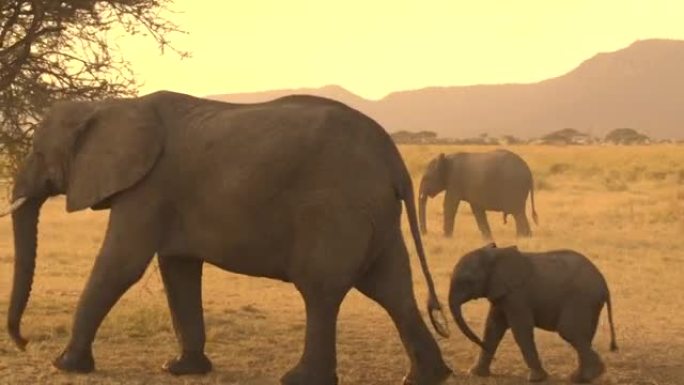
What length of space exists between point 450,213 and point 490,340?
43.1 ft

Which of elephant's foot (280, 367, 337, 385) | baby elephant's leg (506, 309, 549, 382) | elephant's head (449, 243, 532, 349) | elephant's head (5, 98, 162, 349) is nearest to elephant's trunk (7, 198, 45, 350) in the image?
elephant's head (5, 98, 162, 349)

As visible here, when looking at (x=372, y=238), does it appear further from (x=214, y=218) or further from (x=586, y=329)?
(x=586, y=329)

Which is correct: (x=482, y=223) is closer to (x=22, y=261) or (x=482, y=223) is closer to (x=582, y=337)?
(x=582, y=337)

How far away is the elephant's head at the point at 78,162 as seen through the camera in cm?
803

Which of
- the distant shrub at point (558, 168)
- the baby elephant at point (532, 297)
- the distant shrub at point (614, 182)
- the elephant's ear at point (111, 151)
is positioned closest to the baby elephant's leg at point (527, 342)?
the baby elephant at point (532, 297)

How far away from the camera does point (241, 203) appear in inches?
302

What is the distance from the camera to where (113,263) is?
25.6 feet

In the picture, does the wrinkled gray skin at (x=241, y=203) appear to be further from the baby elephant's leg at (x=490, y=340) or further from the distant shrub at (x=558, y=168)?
the distant shrub at (x=558, y=168)

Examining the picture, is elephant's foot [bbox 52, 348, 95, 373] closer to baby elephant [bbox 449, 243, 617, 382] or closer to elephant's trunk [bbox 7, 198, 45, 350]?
elephant's trunk [bbox 7, 198, 45, 350]

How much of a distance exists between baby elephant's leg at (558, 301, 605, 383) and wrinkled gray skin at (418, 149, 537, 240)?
42.5 feet

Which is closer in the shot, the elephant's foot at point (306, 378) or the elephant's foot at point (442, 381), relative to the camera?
the elephant's foot at point (306, 378)

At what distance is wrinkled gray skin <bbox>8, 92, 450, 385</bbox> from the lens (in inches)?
295

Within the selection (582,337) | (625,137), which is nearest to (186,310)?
(582,337)

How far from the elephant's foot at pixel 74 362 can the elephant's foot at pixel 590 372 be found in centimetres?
361
